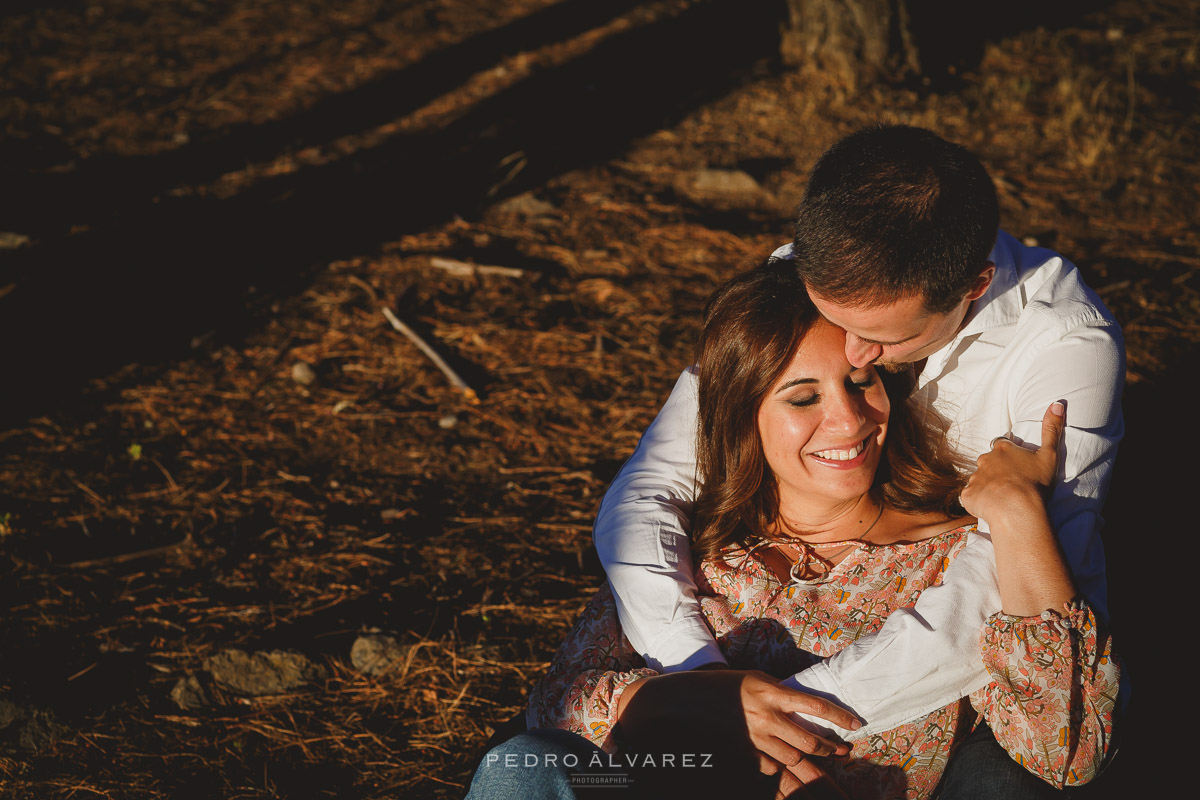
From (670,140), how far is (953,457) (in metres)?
4.22

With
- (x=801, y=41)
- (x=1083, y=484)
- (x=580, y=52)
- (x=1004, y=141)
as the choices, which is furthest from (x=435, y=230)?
(x=1083, y=484)

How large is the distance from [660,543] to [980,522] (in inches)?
34.3

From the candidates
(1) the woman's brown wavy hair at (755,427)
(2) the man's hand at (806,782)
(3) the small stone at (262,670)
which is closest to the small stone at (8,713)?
(3) the small stone at (262,670)

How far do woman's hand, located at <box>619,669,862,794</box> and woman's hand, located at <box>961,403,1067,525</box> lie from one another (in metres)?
0.63

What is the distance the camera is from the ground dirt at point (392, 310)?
10.5 feet

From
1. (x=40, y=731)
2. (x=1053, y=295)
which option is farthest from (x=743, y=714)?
(x=40, y=731)

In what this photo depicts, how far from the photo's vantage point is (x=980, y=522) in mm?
2316

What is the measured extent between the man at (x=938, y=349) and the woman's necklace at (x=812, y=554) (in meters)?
0.34

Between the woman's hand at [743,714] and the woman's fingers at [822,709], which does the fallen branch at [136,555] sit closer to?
the woman's hand at [743,714]

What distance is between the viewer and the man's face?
2254 mm

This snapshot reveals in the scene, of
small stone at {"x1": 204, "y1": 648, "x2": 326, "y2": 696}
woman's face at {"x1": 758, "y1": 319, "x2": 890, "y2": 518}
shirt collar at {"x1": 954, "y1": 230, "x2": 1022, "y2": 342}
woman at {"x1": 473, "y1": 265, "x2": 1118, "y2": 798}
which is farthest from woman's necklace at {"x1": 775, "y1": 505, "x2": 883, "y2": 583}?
small stone at {"x1": 204, "y1": 648, "x2": 326, "y2": 696}

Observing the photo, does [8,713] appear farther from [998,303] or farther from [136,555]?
[998,303]

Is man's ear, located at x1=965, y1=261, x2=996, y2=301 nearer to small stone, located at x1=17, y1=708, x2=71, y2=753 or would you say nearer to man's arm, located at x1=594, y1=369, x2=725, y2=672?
man's arm, located at x1=594, y1=369, x2=725, y2=672

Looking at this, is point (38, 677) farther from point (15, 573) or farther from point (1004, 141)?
point (1004, 141)
